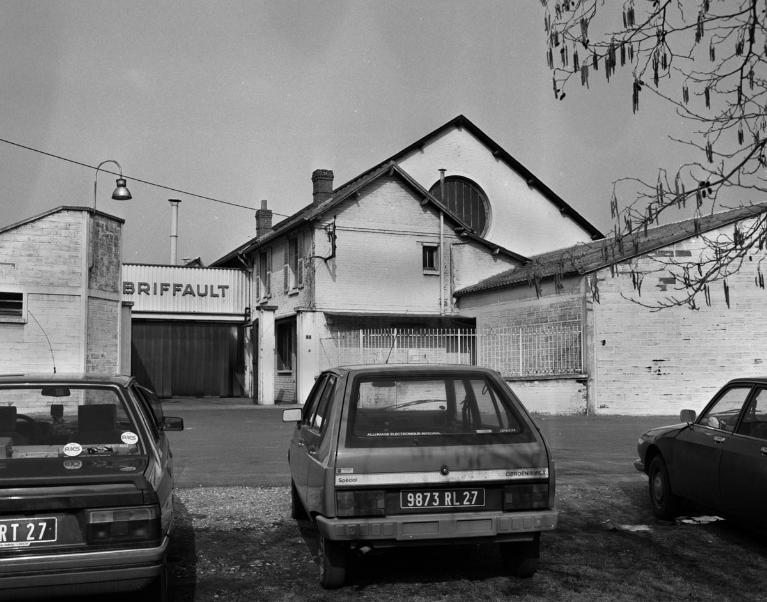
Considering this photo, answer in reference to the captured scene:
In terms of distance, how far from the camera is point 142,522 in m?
4.45

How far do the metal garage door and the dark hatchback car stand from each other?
87.8 ft

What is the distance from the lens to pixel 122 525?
174 inches

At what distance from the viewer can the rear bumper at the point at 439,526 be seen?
5.25 metres

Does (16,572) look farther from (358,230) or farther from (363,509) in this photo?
(358,230)

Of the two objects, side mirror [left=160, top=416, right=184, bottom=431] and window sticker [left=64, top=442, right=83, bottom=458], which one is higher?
side mirror [left=160, top=416, right=184, bottom=431]

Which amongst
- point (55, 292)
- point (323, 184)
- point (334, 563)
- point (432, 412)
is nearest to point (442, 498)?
point (334, 563)

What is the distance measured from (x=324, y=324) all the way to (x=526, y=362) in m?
7.24

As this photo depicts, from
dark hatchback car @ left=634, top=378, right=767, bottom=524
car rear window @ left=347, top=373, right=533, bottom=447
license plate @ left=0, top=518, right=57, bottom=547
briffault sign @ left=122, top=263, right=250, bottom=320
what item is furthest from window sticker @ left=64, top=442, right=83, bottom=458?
briffault sign @ left=122, top=263, right=250, bottom=320

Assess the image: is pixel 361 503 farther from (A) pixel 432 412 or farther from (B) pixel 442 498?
(A) pixel 432 412

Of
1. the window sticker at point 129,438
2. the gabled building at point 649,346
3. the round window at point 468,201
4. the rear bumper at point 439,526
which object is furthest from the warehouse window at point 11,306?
the round window at point 468,201

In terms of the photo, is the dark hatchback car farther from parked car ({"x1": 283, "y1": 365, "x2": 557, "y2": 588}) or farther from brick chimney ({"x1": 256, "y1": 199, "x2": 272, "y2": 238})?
brick chimney ({"x1": 256, "y1": 199, "x2": 272, "y2": 238})

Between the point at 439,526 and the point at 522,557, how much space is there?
0.84m

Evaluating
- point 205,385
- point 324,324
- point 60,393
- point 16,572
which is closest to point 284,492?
point 60,393

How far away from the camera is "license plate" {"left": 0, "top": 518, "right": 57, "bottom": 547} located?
430 cm
